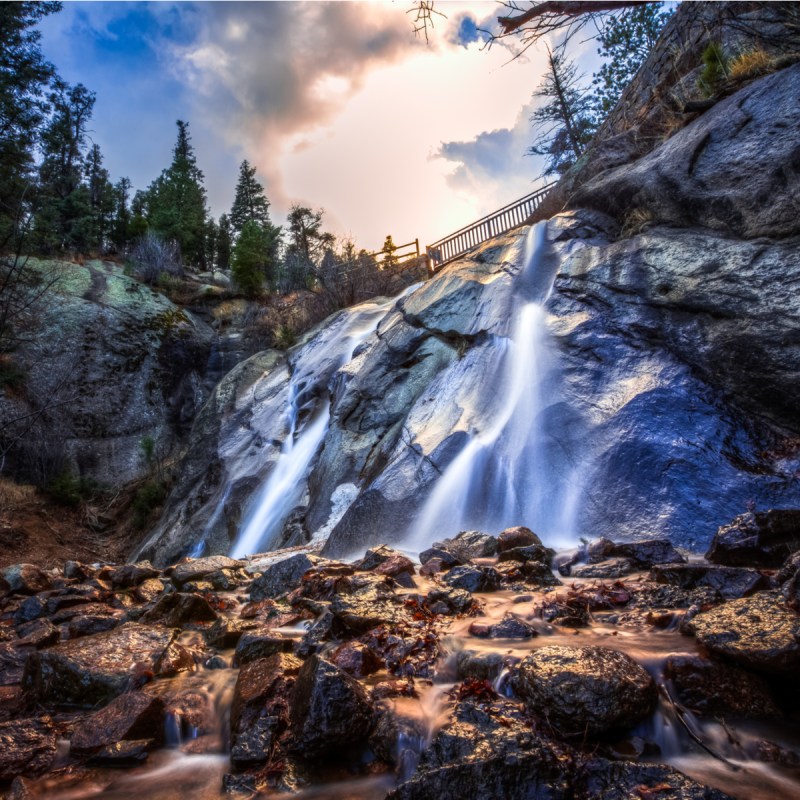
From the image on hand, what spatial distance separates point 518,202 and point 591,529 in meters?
12.9

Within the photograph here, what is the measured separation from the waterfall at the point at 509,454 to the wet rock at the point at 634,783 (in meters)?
3.34

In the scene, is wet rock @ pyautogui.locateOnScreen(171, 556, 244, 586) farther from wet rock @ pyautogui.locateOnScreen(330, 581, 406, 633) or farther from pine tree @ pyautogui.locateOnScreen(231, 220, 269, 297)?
pine tree @ pyautogui.locateOnScreen(231, 220, 269, 297)

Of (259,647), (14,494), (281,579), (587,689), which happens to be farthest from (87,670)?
(14,494)

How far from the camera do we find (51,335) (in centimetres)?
1716

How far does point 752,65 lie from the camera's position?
693 centimetres

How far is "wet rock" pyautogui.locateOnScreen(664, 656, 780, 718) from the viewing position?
196cm

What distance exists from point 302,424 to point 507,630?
9.11 meters

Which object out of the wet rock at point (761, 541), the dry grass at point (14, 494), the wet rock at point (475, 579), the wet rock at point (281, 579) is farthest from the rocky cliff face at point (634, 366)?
the dry grass at point (14, 494)

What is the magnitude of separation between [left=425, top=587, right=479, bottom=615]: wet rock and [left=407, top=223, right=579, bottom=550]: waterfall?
186 centimetres

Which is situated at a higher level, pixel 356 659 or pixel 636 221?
pixel 636 221

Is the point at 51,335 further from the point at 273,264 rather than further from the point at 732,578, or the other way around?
the point at 732,578

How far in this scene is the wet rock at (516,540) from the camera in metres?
4.50

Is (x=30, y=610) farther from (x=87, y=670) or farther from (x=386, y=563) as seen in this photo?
(x=386, y=563)

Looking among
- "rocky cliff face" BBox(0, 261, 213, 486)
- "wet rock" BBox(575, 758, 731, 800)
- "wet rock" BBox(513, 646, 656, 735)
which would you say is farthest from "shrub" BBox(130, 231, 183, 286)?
"wet rock" BBox(575, 758, 731, 800)
